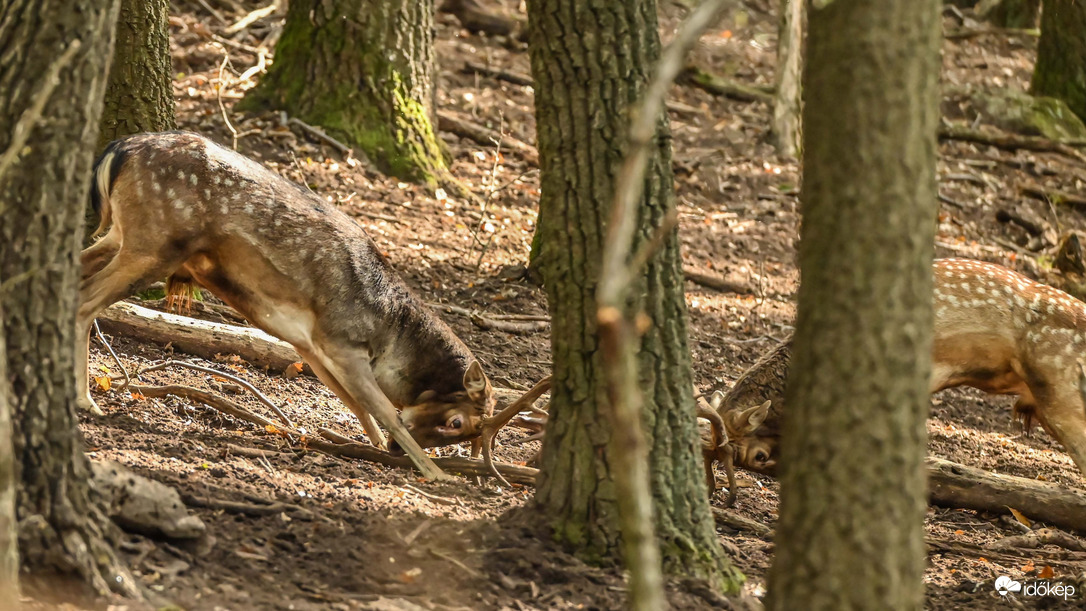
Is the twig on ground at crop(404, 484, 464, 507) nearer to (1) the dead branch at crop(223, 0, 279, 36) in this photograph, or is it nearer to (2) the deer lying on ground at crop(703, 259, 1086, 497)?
(2) the deer lying on ground at crop(703, 259, 1086, 497)

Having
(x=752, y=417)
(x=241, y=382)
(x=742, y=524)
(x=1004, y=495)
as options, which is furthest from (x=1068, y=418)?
(x=241, y=382)

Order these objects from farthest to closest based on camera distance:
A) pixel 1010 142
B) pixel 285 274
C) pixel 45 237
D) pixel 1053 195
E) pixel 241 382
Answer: pixel 1010 142 < pixel 1053 195 < pixel 285 274 < pixel 241 382 < pixel 45 237

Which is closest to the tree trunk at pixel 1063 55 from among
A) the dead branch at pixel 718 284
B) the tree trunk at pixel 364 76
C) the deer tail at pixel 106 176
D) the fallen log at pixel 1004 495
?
the dead branch at pixel 718 284

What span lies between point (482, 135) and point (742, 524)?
748 centimetres

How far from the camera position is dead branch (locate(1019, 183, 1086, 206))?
13656mm

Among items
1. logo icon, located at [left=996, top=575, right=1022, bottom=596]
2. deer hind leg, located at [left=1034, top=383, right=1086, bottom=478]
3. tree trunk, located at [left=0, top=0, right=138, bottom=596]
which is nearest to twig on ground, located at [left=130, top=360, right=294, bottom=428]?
tree trunk, located at [left=0, top=0, right=138, bottom=596]

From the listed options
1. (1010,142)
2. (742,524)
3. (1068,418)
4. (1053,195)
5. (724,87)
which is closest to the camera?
(742,524)

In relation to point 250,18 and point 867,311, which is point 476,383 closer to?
point 867,311

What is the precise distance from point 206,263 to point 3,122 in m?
3.39

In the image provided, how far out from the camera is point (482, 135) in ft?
41.2

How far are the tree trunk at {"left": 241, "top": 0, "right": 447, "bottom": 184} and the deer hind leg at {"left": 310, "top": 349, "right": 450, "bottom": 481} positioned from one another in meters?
4.35

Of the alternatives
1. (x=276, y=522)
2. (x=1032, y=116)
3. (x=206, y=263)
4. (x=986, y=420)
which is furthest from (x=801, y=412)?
(x=1032, y=116)

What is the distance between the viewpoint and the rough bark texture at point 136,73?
7.75 meters

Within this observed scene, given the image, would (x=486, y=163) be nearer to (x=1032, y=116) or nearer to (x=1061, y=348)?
(x=1061, y=348)
